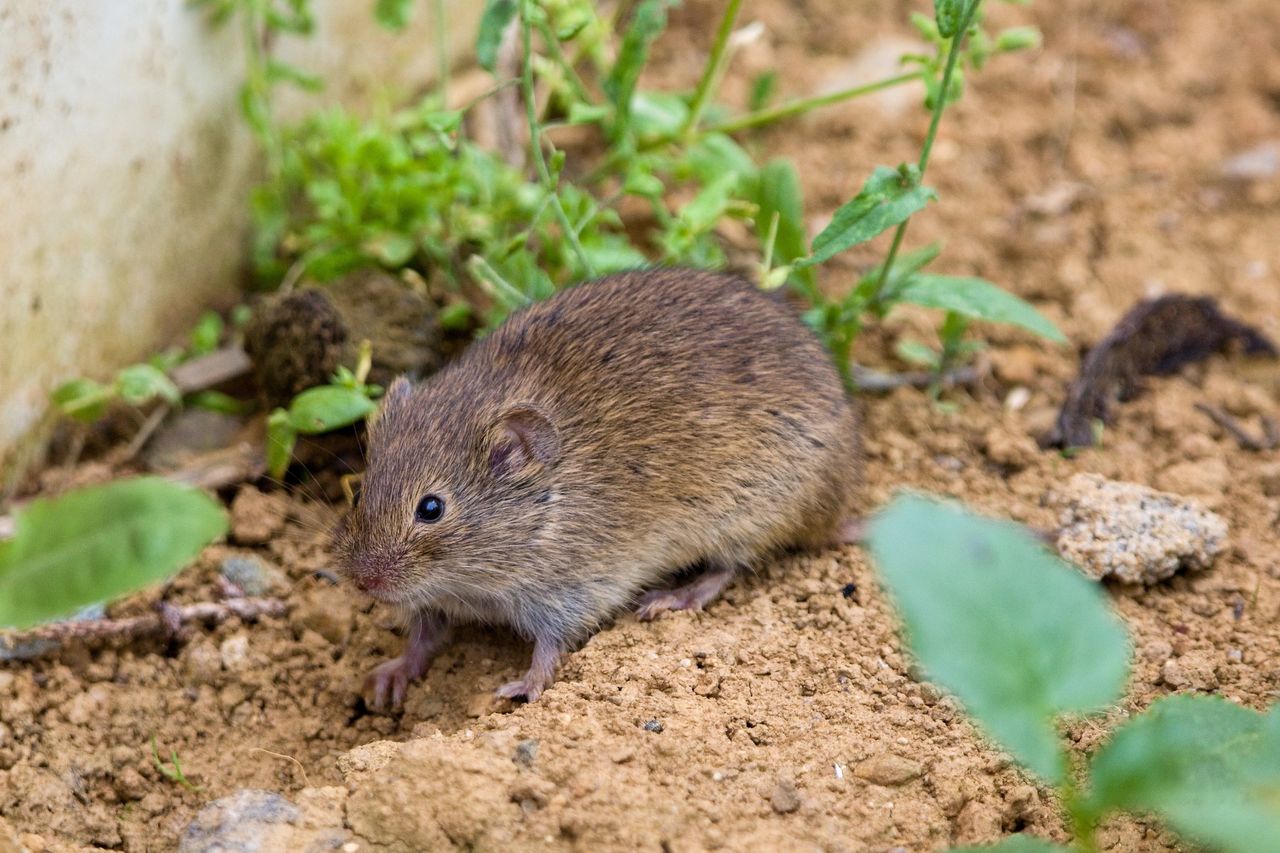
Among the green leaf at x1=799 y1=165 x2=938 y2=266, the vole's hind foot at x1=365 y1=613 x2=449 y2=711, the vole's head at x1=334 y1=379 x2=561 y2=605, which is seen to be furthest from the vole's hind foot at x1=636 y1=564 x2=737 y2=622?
the green leaf at x1=799 y1=165 x2=938 y2=266

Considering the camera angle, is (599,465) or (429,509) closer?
(429,509)

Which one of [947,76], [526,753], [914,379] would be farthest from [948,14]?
[526,753]

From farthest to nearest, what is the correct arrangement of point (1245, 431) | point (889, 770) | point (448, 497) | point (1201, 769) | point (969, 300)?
point (1245, 431)
point (969, 300)
point (448, 497)
point (889, 770)
point (1201, 769)

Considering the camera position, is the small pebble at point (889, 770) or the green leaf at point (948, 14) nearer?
the small pebble at point (889, 770)

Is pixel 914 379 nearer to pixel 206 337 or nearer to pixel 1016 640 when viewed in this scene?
pixel 206 337

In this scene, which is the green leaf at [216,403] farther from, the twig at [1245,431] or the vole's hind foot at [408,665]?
the twig at [1245,431]

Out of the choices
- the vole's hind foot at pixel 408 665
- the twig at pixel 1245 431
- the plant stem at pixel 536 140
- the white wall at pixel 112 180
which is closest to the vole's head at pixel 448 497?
the vole's hind foot at pixel 408 665

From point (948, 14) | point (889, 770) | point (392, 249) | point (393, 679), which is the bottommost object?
point (393, 679)

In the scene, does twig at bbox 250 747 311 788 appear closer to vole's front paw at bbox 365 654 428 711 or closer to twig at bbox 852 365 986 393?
vole's front paw at bbox 365 654 428 711
